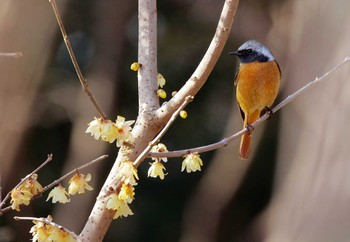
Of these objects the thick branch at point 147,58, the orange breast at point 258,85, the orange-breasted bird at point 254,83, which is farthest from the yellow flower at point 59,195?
the orange breast at point 258,85

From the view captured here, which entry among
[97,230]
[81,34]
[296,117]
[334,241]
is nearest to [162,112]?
[97,230]

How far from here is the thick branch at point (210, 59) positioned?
2.89 meters

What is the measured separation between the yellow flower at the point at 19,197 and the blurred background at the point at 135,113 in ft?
5.87

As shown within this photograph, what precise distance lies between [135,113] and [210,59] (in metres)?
4.98

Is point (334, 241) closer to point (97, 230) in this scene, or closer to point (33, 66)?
point (97, 230)

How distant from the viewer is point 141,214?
7773 mm

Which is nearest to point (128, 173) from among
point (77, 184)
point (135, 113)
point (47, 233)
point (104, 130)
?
point (104, 130)

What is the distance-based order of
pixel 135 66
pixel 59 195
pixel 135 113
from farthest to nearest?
pixel 135 113, pixel 135 66, pixel 59 195

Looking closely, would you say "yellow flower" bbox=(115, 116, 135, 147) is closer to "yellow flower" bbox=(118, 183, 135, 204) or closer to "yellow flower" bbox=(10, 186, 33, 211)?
"yellow flower" bbox=(118, 183, 135, 204)

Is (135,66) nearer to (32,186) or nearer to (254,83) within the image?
(32,186)

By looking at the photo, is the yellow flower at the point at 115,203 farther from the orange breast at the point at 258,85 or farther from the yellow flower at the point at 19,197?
the orange breast at the point at 258,85

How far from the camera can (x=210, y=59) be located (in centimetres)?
292

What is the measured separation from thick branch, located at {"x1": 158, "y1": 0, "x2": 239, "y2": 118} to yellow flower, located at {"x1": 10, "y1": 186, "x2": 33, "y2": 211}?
1.98ft

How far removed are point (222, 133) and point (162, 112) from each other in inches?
187
